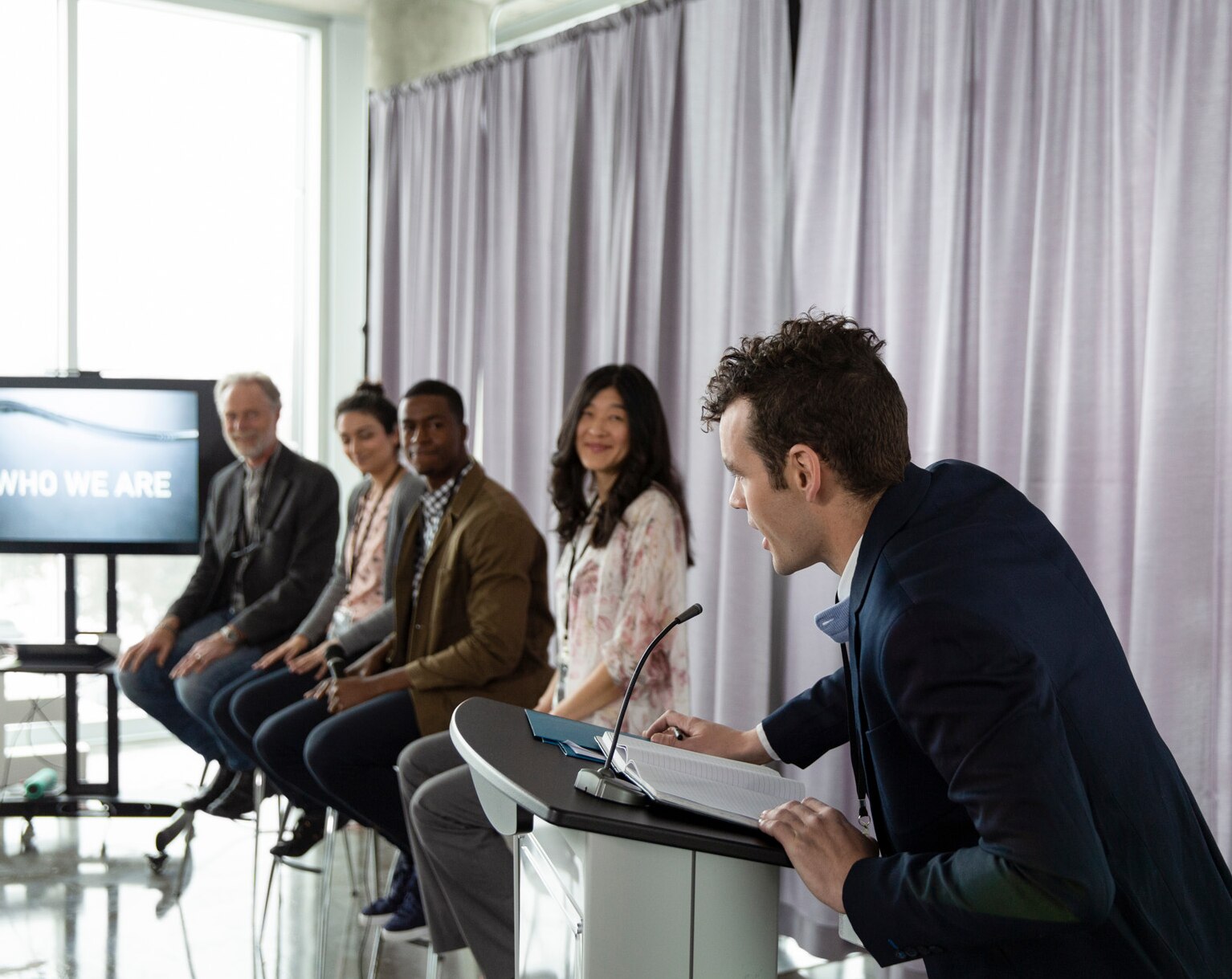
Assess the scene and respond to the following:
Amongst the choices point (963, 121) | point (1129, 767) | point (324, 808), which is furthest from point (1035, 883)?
point (324, 808)

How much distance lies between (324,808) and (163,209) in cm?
313

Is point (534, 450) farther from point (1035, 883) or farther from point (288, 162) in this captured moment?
point (1035, 883)

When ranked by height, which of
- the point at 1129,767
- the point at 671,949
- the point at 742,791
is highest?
the point at 1129,767

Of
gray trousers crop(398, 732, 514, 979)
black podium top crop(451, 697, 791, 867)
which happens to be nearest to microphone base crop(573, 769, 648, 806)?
black podium top crop(451, 697, 791, 867)

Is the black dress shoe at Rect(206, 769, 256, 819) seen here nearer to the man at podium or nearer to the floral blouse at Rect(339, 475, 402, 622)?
the floral blouse at Rect(339, 475, 402, 622)

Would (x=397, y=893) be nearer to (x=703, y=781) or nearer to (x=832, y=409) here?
(x=703, y=781)

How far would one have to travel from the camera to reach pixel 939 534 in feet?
4.21

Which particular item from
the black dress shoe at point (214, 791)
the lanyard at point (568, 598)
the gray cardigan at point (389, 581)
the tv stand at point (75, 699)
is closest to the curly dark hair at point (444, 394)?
the gray cardigan at point (389, 581)

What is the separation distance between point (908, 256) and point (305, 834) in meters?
2.37

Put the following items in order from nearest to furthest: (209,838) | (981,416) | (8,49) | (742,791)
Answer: (742,791), (981,416), (209,838), (8,49)

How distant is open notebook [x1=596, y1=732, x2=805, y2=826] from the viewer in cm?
138

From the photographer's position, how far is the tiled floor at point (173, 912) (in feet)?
10.0

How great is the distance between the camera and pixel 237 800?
12.8 ft

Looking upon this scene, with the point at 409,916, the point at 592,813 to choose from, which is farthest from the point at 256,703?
the point at 592,813
